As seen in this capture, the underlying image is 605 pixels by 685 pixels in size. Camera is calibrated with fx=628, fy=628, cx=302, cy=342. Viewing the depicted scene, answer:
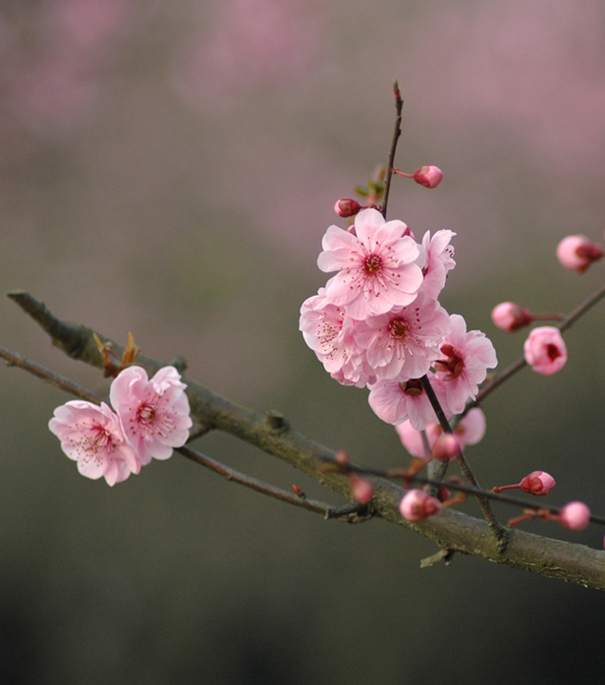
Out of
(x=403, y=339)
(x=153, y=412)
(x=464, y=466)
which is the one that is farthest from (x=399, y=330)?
(x=153, y=412)

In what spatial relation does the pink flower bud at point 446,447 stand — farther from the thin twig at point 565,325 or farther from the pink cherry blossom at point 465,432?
the pink cherry blossom at point 465,432

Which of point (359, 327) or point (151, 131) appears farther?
point (151, 131)

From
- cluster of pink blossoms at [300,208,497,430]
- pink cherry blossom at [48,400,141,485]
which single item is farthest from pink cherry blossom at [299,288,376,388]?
pink cherry blossom at [48,400,141,485]

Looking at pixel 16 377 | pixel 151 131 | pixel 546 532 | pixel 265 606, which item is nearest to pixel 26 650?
pixel 265 606

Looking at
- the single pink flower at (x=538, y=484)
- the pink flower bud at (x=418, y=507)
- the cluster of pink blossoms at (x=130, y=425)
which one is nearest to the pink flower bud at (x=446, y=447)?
the pink flower bud at (x=418, y=507)

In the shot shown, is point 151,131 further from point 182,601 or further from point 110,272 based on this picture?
point 182,601

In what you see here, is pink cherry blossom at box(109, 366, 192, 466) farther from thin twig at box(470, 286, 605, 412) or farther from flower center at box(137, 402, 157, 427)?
thin twig at box(470, 286, 605, 412)
